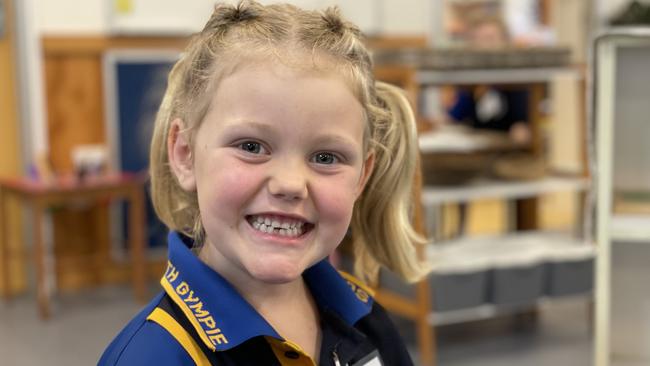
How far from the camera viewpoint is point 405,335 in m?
3.88

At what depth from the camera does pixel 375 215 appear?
1.31 m

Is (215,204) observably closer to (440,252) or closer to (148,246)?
(440,252)

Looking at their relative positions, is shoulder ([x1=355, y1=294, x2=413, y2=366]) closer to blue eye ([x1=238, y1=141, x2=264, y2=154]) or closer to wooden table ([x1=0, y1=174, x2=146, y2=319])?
blue eye ([x1=238, y1=141, x2=264, y2=154])

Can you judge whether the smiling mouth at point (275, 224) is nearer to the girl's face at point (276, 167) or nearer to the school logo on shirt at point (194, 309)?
the girl's face at point (276, 167)

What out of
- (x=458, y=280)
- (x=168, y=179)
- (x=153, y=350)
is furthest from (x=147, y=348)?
(x=458, y=280)

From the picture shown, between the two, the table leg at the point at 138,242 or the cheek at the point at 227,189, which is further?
the table leg at the point at 138,242

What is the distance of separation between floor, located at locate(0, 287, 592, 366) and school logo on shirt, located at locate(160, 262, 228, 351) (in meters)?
2.59

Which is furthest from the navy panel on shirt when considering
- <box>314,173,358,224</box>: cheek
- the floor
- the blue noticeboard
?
the blue noticeboard

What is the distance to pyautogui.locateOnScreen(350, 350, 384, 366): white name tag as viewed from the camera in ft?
3.79

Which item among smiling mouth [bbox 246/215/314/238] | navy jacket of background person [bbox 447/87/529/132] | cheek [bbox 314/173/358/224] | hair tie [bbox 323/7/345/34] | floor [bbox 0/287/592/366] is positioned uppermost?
hair tie [bbox 323/7/345/34]

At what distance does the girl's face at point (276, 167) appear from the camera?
0.98 m

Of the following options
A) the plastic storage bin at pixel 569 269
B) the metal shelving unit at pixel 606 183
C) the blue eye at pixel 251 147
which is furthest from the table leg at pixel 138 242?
the blue eye at pixel 251 147

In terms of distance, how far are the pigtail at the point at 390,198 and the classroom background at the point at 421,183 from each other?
177 cm

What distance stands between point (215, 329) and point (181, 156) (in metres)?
0.23
